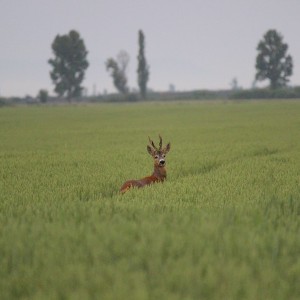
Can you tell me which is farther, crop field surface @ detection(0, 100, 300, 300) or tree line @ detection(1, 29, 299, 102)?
tree line @ detection(1, 29, 299, 102)

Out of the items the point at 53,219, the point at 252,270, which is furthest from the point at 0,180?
the point at 252,270

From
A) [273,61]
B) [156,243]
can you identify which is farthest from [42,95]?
[156,243]

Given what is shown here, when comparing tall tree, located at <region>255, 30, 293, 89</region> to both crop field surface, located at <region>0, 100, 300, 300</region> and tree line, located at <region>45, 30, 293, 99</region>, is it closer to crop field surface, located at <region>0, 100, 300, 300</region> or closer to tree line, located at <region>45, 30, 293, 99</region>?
tree line, located at <region>45, 30, 293, 99</region>

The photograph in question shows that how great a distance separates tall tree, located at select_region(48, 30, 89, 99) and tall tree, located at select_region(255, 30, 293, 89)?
122 feet

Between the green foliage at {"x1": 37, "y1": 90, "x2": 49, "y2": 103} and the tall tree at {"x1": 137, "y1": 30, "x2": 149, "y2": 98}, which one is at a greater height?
the tall tree at {"x1": 137, "y1": 30, "x2": 149, "y2": 98}

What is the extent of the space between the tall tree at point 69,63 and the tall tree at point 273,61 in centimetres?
3708

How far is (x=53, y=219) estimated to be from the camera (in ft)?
16.6

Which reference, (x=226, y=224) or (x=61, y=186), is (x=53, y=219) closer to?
(x=226, y=224)

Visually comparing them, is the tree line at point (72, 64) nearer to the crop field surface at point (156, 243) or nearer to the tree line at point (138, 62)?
the tree line at point (138, 62)

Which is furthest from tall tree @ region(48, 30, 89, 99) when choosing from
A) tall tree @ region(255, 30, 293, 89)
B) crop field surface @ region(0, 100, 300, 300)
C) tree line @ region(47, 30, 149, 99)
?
crop field surface @ region(0, 100, 300, 300)

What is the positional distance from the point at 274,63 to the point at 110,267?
90.2 m

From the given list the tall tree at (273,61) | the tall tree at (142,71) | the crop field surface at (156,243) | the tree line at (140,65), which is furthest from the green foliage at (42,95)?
the crop field surface at (156,243)

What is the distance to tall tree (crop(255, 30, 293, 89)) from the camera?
88.2 metres

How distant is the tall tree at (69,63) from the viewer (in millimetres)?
90562
